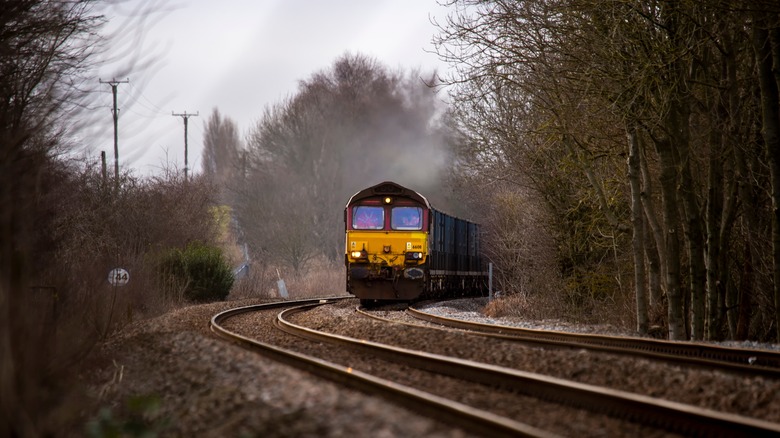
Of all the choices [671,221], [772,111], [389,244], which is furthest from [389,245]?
[772,111]

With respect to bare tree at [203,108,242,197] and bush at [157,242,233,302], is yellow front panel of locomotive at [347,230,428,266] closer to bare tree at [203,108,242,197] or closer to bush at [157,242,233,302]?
bush at [157,242,233,302]

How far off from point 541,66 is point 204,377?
9.35 m

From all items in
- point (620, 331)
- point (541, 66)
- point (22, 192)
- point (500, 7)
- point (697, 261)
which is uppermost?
point (500, 7)

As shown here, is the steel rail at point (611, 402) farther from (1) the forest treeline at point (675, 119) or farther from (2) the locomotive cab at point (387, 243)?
(2) the locomotive cab at point (387, 243)

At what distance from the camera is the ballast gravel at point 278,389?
577 cm

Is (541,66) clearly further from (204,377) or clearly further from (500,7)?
(204,377)

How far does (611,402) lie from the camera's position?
677 centimetres

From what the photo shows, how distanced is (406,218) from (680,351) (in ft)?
38.6

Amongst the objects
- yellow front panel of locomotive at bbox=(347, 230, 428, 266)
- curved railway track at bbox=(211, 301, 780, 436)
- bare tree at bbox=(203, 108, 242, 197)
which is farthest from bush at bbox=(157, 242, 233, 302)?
bare tree at bbox=(203, 108, 242, 197)

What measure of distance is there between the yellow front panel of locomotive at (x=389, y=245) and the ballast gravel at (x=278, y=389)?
30.5ft

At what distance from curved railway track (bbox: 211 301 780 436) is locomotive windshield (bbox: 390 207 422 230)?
11572 mm

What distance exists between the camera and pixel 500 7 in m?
15.9

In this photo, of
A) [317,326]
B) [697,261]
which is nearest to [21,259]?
[317,326]

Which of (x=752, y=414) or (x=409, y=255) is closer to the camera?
(x=752, y=414)
